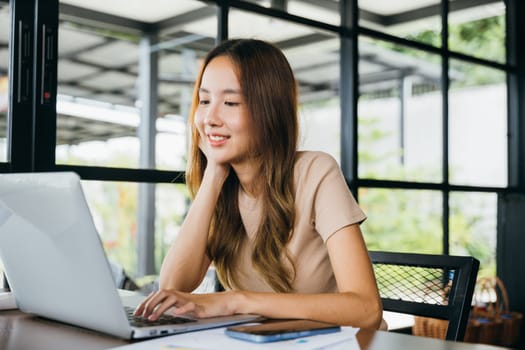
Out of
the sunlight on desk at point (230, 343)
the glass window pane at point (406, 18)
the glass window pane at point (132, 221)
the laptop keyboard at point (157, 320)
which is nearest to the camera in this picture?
the sunlight on desk at point (230, 343)

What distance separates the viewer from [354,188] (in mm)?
3094

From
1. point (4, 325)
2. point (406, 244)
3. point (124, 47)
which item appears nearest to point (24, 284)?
point (4, 325)

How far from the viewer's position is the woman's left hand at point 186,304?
1.04 meters

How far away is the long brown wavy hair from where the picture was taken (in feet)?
4.73

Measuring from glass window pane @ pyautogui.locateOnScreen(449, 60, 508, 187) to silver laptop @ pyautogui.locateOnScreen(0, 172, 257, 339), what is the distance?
3.42 m

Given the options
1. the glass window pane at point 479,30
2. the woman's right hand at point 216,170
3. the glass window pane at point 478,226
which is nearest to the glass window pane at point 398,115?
the glass window pane at point 479,30

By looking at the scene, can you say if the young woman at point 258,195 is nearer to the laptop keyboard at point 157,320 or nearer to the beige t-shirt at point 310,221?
the beige t-shirt at point 310,221

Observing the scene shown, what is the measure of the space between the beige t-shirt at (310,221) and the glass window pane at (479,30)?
8.50 ft

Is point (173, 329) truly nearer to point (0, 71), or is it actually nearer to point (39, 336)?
point (39, 336)

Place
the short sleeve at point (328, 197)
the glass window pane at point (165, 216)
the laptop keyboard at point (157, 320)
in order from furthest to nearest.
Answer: the glass window pane at point (165, 216) < the short sleeve at point (328, 197) < the laptop keyboard at point (157, 320)

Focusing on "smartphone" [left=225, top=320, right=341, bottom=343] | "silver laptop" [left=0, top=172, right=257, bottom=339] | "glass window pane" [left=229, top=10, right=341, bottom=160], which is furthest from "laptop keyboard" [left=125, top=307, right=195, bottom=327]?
"glass window pane" [left=229, top=10, right=341, bottom=160]

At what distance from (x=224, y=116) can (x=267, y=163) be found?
150 millimetres

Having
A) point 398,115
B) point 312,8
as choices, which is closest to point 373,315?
point 312,8

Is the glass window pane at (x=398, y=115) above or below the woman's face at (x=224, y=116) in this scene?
above
